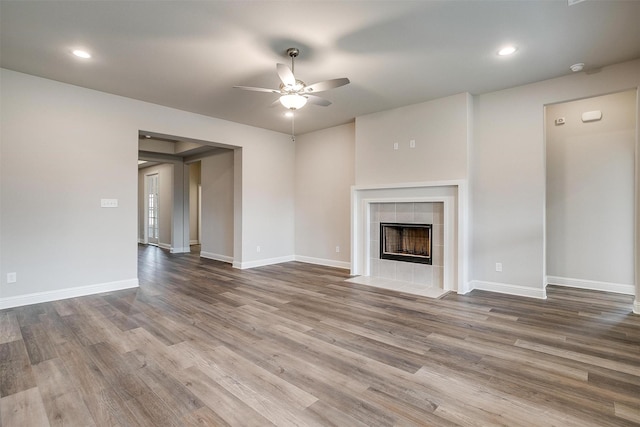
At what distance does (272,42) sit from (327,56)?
0.62 metres

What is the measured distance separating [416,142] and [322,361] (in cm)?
364

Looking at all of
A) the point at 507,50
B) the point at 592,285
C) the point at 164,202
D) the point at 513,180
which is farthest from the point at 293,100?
the point at 164,202

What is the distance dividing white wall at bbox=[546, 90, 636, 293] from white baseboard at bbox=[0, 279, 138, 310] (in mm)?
6501

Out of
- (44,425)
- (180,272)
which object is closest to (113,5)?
(44,425)

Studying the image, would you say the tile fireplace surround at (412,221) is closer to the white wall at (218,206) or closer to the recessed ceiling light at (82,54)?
the white wall at (218,206)

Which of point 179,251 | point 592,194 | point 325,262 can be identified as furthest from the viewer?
point 179,251

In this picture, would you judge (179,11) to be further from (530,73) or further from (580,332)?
(580,332)

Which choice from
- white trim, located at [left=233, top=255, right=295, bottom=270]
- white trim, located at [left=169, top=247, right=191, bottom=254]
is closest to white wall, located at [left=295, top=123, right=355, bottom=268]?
white trim, located at [left=233, top=255, right=295, bottom=270]

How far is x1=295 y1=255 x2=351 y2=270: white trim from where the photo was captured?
6029 mm

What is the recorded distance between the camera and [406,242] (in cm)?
500

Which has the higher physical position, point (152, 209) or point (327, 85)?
point (327, 85)

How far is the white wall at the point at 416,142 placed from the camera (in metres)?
4.41

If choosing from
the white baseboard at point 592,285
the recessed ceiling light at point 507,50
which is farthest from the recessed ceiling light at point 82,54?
the white baseboard at point 592,285

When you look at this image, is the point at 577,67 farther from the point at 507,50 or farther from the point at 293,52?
the point at 293,52
